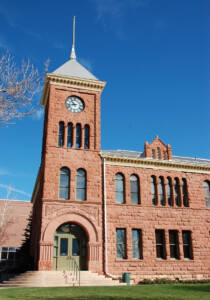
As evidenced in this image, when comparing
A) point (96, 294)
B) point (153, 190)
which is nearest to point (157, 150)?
point (153, 190)

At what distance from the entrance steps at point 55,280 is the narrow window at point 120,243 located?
2.96m

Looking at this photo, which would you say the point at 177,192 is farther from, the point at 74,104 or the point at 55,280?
the point at 55,280

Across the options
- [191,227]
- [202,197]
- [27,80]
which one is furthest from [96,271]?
[27,80]

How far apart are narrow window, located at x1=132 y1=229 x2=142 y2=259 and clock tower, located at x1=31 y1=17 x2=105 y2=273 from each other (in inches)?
104

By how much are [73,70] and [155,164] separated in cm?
1031

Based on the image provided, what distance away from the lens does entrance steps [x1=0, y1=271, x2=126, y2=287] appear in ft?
57.7

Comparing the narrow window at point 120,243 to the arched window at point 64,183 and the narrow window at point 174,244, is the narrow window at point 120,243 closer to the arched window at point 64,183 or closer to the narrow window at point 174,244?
the narrow window at point 174,244

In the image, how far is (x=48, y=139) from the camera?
23.2 metres

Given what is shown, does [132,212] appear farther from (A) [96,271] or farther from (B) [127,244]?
(A) [96,271]

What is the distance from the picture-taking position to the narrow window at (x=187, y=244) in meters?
23.9

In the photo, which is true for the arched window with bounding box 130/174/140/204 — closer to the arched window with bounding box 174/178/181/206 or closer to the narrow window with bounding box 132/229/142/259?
the narrow window with bounding box 132/229/142/259

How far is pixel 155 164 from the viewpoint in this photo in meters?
25.4

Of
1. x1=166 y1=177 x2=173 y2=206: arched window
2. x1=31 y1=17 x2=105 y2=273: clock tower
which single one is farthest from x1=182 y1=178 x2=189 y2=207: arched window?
x1=31 y1=17 x2=105 y2=273: clock tower

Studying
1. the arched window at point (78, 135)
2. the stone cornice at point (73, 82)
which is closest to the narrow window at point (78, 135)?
the arched window at point (78, 135)
